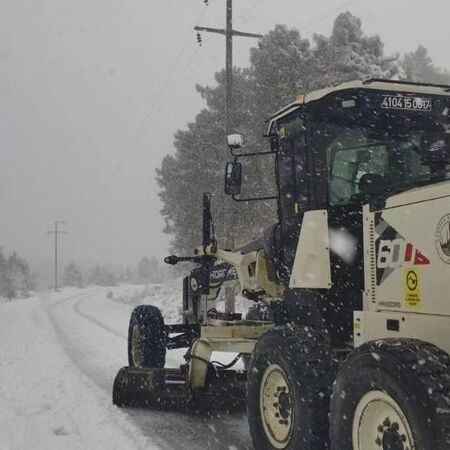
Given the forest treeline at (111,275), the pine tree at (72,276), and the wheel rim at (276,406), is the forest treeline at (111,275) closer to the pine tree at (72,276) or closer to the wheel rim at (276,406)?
the pine tree at (72,276)

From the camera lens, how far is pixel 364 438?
3.57 m

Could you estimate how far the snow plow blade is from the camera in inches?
257

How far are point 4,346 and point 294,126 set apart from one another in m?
9.17

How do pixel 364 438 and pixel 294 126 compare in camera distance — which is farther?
pixel 294 126

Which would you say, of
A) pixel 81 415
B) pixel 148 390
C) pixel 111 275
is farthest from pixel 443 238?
pixel 111 275

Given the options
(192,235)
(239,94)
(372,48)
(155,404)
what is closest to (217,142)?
(239,94)

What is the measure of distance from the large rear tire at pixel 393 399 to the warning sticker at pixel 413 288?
0.26 metres

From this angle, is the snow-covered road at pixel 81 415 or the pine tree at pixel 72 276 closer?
the snow-covered road at pixel 81 415

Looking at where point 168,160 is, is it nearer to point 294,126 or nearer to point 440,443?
point 294,126

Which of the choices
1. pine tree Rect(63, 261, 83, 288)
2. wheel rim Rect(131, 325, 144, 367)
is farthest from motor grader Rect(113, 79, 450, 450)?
pine tree Rect(63, 261, 83, 288)

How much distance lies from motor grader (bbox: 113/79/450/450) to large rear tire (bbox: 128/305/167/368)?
3.23 feet

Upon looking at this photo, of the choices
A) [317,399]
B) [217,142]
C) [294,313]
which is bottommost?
[317,399]

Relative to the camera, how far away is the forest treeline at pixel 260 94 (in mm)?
20062

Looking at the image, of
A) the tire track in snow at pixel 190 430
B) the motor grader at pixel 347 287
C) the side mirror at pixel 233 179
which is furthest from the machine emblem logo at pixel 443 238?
the tire track in snow at pixel 190 430
